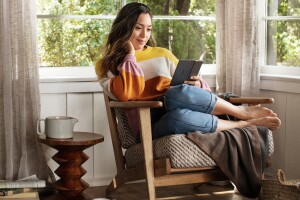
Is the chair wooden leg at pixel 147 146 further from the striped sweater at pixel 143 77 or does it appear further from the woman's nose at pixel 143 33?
the woman's nose at pixel 143 33

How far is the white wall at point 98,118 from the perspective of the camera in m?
3.82

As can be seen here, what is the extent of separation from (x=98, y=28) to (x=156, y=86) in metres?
0.67

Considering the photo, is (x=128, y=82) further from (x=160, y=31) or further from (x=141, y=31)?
(x=160, y=31)

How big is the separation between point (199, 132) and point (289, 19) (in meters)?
1.23

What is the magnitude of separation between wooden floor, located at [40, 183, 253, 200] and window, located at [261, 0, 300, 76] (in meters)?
0.86

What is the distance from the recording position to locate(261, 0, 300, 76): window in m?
3.98

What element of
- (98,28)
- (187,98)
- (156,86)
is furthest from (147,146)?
(98,28)

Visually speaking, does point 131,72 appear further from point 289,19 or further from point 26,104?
point 289,19

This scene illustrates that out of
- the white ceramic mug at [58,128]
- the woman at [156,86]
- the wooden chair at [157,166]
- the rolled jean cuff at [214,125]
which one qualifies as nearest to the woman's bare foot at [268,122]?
the woman at [156,86]

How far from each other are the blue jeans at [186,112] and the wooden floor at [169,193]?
0.43m

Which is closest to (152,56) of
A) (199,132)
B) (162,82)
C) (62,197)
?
(162,82)

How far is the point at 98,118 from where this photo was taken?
3.95 metres

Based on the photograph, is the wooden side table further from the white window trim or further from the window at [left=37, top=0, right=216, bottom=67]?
the window at [left=37, top=0, right=216, bottom=67]

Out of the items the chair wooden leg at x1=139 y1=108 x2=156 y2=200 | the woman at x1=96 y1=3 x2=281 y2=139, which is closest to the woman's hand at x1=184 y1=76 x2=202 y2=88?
the woman at x1=96 y1=3 x2=281 y2=139
